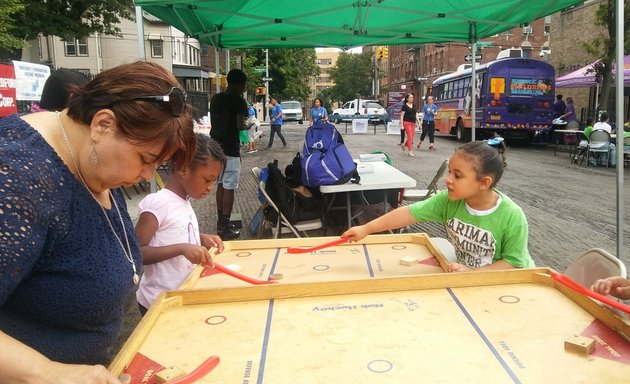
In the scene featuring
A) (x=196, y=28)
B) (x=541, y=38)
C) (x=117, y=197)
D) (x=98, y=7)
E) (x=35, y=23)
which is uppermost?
(x=541, y=38)

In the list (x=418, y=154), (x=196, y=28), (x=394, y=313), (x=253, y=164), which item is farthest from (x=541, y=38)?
(x=394, y=313)

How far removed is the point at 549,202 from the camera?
8.87 meters

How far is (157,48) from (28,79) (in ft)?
113

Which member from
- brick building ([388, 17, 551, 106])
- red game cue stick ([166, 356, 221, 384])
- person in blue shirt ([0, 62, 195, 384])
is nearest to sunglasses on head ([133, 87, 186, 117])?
person in blue shirt ([0, 62, 195, 384])

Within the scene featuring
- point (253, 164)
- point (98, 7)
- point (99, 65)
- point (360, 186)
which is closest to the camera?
point (360, 186)

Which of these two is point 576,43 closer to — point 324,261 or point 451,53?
point 451,53

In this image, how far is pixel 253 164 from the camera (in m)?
14.1

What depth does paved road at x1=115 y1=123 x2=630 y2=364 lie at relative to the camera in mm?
6051

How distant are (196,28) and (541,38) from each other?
4842 cm

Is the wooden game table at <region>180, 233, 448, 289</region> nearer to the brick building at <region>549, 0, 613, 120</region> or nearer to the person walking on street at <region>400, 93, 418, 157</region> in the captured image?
the person walking on street at <region>400, 93, 418, 157</region>

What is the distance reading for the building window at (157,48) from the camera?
40.1m

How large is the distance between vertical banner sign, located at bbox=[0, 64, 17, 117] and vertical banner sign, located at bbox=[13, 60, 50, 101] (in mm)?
95

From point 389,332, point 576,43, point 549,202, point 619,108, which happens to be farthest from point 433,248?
point 576,43

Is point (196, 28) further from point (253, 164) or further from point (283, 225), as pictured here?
point (253, 164)
